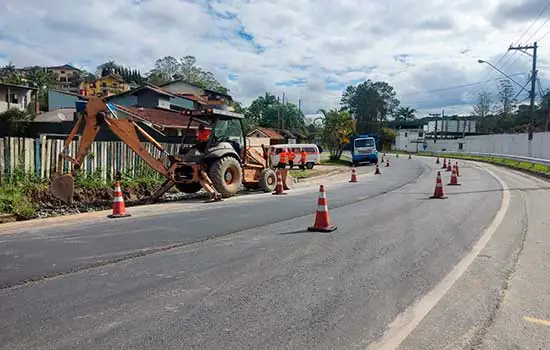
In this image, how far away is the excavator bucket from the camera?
11844mm

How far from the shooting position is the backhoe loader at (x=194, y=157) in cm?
1260

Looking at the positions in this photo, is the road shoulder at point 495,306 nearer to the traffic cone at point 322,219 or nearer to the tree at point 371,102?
the traffic cone at point 322,219

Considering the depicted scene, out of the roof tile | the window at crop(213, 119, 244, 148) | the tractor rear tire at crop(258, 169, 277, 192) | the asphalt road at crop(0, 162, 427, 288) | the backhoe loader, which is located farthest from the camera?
the roof tile

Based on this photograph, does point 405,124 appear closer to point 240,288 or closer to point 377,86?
point 377,86

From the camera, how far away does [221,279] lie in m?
5.68

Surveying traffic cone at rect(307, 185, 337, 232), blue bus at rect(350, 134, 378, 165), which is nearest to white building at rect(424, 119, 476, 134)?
blue bus at rect(350, 134, 378, 165)

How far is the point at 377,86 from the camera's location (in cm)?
12950

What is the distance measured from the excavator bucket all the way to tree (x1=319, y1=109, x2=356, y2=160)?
128 ft

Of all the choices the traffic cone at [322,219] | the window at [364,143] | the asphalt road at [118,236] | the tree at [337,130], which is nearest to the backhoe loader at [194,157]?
the asphalt road at [118,236]

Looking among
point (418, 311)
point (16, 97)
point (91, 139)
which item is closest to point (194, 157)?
point (91, 139)

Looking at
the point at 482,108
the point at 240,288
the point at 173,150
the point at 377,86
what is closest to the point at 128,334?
the point at 240,288

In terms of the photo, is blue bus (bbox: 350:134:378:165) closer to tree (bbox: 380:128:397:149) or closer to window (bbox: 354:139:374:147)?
window (bbox: 354:139:374:147)

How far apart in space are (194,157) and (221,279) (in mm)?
9216

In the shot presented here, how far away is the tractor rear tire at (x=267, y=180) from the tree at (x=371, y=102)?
358ft
